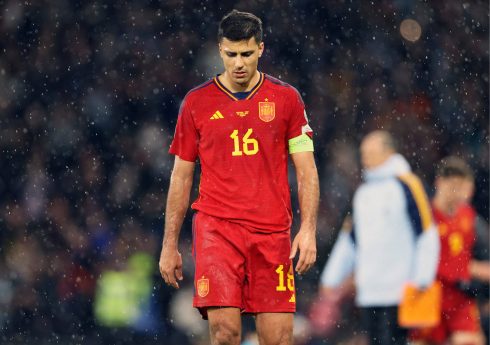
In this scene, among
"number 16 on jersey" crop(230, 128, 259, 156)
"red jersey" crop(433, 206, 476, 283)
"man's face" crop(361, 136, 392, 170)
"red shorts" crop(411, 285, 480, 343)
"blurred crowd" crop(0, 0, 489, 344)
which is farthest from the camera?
"blurred crowd" crop(0, 0, 489, 344)

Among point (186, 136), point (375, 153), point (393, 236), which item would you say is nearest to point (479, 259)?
point (393, 236)

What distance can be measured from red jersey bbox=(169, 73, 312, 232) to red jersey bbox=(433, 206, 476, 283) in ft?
11.0

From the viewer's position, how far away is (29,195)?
10523 millimetres

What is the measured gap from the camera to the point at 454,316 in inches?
332

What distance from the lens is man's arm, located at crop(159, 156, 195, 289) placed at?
537 centimetres

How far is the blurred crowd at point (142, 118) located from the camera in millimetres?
10023

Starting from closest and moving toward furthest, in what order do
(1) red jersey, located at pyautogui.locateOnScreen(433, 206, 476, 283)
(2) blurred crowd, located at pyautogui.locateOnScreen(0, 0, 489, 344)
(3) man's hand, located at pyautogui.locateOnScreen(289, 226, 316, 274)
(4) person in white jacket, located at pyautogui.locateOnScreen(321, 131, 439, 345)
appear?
(3) man's hand, located at pyautogui.locateOnScreen(289, 226, 316, 274), (4) person in white jacket, located at pyautogui.locateOnScreen(321, 131, 439, 345), (1) red jersey, located at pyautogui.locateOnScreen(433, 206, 476, 283), (2) blurred crowd, located at pyautogui.locateOnScreen(0, 0, 489, 344)

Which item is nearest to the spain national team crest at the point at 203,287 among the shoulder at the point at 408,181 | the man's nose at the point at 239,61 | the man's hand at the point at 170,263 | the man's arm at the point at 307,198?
the man's hand at the point at 170,263

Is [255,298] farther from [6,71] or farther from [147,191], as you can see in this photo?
[6,71]

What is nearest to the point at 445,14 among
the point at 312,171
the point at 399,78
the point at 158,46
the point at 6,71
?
the point at 399,78

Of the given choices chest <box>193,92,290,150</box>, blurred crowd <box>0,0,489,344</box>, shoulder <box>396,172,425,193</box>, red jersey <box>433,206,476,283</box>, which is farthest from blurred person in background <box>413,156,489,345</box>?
chest <box>193,92,290,150</box>

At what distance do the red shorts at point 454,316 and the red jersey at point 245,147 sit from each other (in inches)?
130

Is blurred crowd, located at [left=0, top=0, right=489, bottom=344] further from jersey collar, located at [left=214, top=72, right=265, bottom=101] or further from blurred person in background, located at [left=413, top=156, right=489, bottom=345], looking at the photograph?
jersey collar, located at [left=214, top=72, right=265, bottom=101]

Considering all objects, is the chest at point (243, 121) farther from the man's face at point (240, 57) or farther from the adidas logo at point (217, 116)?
the man's face at point (240, 57)
